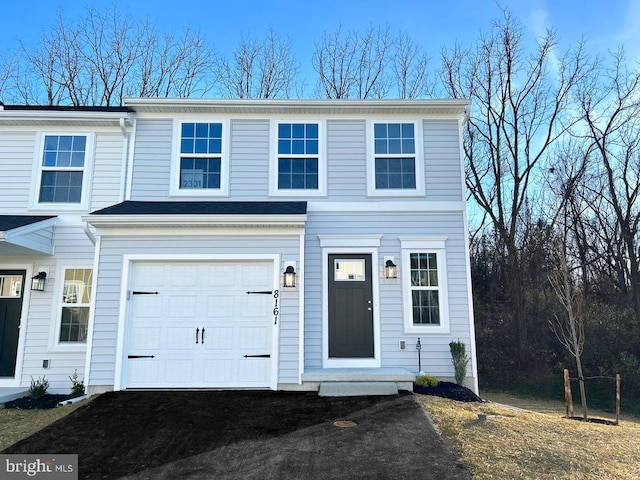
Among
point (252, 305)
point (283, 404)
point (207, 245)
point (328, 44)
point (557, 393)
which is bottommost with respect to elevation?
point (557, 393)

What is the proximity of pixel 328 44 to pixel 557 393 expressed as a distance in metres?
14.8

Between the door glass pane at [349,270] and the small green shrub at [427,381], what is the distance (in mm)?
1994

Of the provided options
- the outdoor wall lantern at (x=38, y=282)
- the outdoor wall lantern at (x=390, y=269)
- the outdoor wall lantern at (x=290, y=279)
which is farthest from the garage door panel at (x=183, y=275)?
the outdoor wall lantern at (x=390, y=269)

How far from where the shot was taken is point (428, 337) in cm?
738

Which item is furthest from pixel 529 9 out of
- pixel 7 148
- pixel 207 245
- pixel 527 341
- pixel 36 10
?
pixel 36 10

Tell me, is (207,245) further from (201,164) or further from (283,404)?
(283,404)

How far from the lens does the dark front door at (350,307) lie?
7336 mm

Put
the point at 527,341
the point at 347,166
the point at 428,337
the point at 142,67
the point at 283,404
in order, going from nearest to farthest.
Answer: the point at 283,404, the point at 428,337, the point at 347,166, the point at 527,341, the point at 142,67

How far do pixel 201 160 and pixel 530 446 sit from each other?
710cm

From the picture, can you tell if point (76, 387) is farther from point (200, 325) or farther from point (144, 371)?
point (200, 325)

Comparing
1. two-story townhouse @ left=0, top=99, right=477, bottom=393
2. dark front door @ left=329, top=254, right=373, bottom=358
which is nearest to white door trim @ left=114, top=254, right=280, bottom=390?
two-story townhouse @ left=0, top=99, right=477, bottom=393

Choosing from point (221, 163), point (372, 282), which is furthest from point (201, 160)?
point (372, 282)

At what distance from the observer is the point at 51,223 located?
7.69m

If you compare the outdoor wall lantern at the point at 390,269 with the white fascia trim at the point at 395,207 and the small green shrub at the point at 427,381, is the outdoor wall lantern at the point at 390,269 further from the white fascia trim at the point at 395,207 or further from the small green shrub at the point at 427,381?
the small green shrub at the point at 427,381
